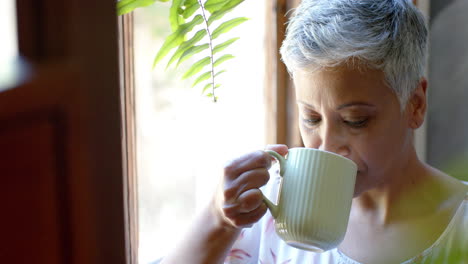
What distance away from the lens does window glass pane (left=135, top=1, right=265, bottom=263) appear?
1227 mm

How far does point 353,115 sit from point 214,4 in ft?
1.00

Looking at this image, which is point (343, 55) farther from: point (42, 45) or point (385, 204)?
point (42, 45)

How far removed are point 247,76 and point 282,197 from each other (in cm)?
71

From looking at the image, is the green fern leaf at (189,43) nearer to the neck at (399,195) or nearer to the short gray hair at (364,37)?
the short gray hair at (364,37)

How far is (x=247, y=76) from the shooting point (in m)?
1.45

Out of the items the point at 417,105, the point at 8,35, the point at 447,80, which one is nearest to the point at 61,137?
the point at 8,35

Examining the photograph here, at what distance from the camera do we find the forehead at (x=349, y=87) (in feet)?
2.81

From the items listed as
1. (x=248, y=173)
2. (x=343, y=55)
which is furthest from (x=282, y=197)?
(x=343, y=55)

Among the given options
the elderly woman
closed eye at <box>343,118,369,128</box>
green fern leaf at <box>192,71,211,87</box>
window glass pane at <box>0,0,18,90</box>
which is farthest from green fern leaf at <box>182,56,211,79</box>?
window glass pane at <box>0,0,18,90</box>

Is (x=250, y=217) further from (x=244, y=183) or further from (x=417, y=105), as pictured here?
(x=417, y=105)

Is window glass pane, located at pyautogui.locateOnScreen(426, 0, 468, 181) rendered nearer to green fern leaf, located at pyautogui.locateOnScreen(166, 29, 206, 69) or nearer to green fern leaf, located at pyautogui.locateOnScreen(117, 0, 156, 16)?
green fern leaf, located at pyautogui.locateOnScreen(166, 29, 206, 69)

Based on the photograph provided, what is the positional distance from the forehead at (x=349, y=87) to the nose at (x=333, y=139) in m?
0.04

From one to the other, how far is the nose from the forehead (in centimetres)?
4

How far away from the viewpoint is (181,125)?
4.34 feet
